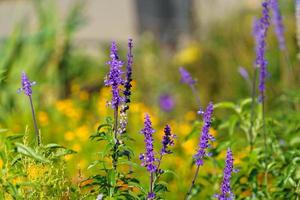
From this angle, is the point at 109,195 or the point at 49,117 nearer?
the point at 109,195

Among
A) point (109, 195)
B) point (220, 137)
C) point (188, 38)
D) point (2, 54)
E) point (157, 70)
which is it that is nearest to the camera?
point (109, 195)

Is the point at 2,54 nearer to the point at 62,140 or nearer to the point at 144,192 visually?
the point at 62,140

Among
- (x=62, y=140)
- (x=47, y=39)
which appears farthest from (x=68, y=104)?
(x=47, y=39)

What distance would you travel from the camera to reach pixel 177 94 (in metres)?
9.74

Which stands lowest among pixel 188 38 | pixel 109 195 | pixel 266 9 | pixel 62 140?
pixel 109 195

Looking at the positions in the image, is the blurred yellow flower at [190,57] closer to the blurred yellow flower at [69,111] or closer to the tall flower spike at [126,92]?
the blurred yellow flower at [69,111]

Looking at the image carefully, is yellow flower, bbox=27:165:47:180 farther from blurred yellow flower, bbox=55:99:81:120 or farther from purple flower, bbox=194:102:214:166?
blurred yellow flower, bbox=55:99:81:120

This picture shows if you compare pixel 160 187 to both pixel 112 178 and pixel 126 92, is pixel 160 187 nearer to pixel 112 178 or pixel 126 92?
pixel 112 178

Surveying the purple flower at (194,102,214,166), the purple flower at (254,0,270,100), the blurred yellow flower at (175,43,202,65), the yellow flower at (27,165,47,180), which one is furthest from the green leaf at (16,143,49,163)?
the blurred yellow flower at (175,43,202,65)

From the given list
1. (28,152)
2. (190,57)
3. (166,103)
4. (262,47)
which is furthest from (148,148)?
(190,57)

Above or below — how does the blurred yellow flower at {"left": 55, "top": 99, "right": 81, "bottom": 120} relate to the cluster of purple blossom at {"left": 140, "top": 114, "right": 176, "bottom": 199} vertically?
above

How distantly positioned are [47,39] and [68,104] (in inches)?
54.3

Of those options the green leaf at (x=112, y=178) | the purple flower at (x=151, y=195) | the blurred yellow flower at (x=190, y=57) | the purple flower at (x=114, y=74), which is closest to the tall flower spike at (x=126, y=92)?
the purple flower at (x=114, y=74)

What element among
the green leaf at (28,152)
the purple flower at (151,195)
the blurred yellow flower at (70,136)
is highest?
the blurred yellow flower at (70,136)
